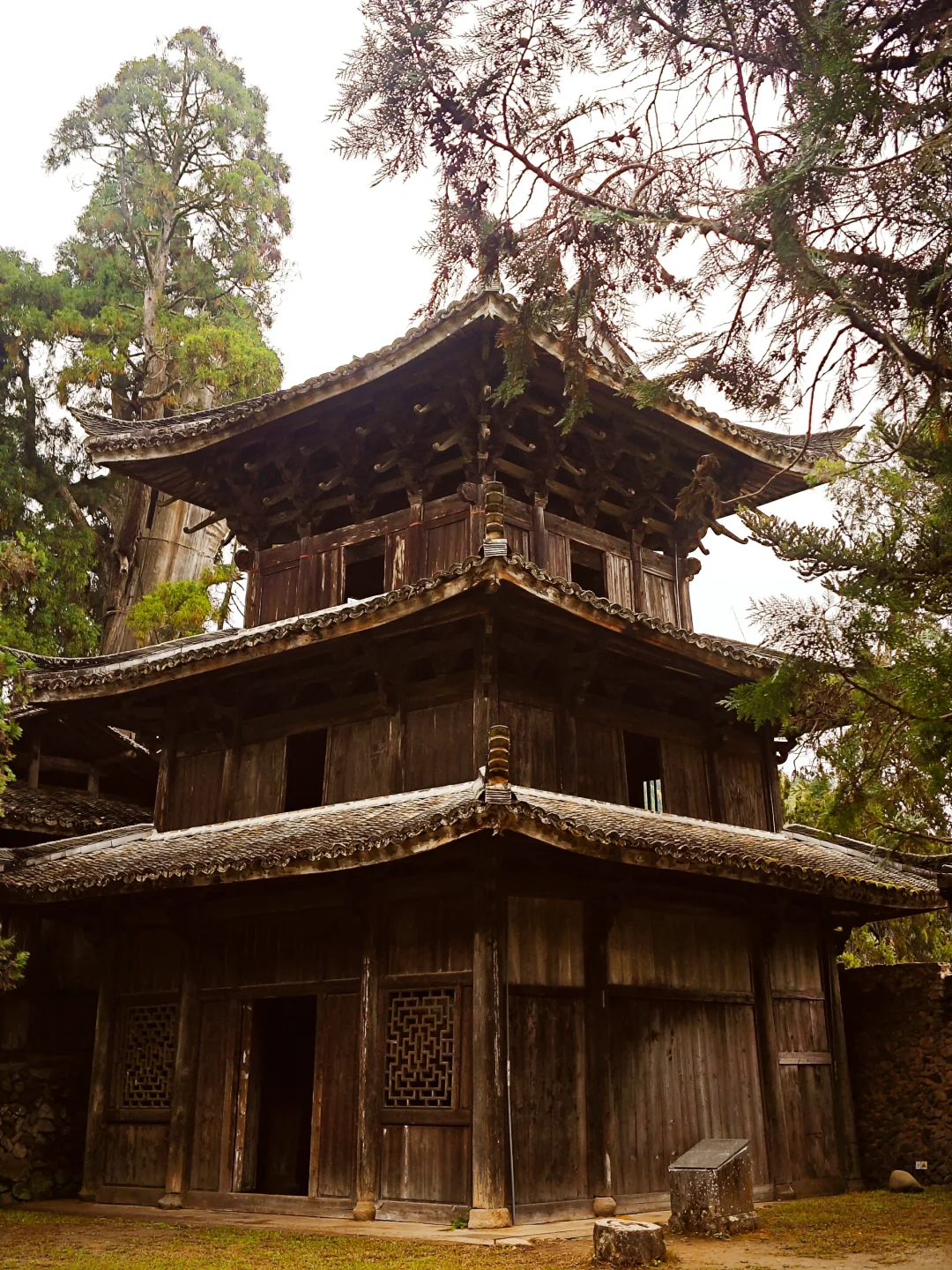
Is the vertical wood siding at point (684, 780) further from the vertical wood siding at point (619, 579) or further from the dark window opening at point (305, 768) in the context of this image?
the dark window opening at point (305, 768)

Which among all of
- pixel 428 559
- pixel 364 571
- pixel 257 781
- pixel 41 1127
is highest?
pixel 364 571

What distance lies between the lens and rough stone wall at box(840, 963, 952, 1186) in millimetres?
13156

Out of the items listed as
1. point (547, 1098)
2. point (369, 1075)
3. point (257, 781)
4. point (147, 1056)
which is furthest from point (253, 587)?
point (547, 1098)

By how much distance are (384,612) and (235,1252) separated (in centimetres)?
555

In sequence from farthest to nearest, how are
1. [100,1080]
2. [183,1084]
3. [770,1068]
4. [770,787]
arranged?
[770,787]
[100,1080]
[770,1068]
[183,1084]

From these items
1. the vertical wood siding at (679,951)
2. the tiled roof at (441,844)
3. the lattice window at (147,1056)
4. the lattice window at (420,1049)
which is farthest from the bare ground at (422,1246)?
the tiled roof at (441,844)

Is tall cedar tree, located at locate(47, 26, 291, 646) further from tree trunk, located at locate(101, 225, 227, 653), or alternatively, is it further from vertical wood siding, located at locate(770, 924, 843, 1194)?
vertical wood siding, located at locate(770, 924, 843, 1194)

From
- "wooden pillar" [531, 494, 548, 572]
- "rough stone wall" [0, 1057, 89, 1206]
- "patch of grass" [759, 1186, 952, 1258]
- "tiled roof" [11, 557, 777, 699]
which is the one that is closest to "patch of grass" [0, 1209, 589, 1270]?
"patch of grass" [759, 1186, 952, 1258]

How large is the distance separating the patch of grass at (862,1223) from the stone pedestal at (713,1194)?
0.26 m

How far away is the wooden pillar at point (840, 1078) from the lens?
13164mm

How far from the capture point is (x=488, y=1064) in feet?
32.8

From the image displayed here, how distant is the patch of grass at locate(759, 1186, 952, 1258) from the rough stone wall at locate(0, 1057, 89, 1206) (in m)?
7.88

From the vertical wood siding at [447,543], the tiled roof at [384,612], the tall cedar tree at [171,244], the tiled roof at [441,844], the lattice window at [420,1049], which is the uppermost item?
the tall cedar tree at [171,244]

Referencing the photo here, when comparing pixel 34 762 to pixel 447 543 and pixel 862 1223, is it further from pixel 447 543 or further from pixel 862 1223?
pixel 862 1223
